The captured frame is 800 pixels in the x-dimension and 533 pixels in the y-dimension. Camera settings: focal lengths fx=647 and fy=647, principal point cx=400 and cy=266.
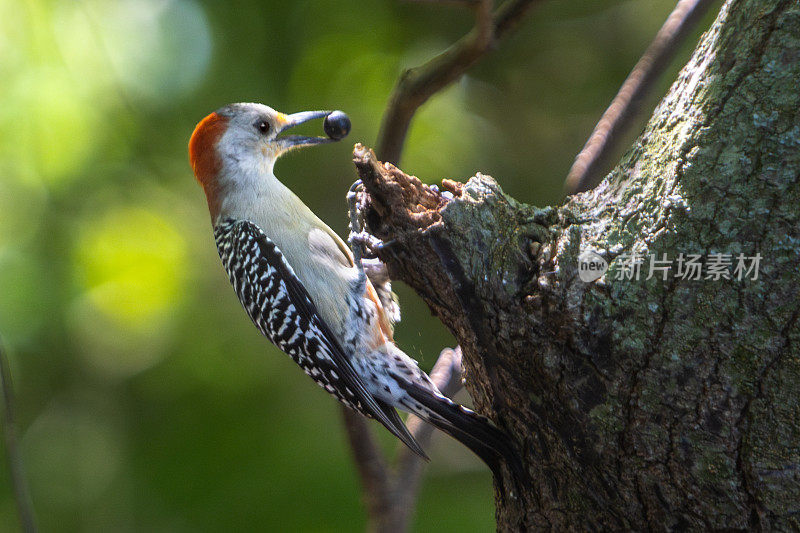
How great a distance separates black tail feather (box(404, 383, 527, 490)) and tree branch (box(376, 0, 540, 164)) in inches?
42.2

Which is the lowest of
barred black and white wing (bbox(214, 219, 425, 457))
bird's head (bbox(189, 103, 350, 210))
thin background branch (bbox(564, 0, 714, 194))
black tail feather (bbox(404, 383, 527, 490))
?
black tail feather (bbox(404, 383, 527, 490))

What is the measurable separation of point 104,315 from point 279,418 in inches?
51.8

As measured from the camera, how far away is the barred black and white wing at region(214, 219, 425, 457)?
263 centimetres

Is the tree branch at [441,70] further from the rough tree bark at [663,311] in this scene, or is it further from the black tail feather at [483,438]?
the black tail feather at [483,438]

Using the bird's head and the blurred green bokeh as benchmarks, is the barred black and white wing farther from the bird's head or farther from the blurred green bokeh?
the blurred green bokeh

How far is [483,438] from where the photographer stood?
192 cm

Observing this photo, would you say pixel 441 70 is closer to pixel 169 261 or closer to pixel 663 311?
pixel 663 311

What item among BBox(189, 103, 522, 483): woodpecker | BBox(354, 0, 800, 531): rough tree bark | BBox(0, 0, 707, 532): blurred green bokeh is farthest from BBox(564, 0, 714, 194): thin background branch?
BBox(0, 0, 707, 532): blurred green bokeh

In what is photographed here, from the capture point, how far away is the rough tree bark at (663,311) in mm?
1562

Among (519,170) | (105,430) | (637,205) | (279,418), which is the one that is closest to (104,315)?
(105,430)

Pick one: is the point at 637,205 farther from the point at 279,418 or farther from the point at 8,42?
the point at 8,42

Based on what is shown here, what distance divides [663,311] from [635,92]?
5.66 feet

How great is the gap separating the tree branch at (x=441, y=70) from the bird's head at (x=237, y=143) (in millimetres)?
656

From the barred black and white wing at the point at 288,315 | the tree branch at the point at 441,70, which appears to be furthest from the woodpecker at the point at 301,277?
the tree branch at the point at 441,70
